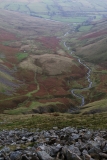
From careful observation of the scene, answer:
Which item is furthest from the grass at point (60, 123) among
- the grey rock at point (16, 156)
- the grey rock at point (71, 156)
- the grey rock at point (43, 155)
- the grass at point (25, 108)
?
the grass at point (25, 108)

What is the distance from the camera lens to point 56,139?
23891mm

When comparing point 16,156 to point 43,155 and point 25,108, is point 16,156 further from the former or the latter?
point 25,108

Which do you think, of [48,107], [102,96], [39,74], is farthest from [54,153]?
[39,74]

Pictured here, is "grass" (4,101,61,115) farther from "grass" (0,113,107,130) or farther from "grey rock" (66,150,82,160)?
"grey rock" (66,150,82,160)

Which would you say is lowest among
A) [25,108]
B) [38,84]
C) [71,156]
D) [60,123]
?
[71,156]

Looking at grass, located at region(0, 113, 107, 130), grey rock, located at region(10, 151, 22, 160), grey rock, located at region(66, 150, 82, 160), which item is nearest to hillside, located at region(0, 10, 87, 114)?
grass, located at region(0, 113, 107, 130)

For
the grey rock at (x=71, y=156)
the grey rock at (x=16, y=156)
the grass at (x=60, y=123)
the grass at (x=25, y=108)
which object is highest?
the grass at (x=25, y=108)

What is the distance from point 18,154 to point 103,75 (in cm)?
16473

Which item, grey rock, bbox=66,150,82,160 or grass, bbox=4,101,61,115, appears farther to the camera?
grass, bbox=4,101,61,115

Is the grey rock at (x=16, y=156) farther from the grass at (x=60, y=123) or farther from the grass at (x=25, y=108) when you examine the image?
the grass at (x=25, y=108)

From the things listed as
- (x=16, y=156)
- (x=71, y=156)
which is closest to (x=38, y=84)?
(x=16, y=156)

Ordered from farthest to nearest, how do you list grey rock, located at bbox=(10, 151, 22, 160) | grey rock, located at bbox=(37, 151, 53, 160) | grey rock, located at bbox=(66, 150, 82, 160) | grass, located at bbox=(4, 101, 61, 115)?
grass, located at bbox=(4, 101, 61, 115), grey rock, located at bbox=(10, 151, 22, 160), grey rock, located at bbox=(37, 151, 53, 160), grey rock, located at bbox=(66, 150, 82, 160)

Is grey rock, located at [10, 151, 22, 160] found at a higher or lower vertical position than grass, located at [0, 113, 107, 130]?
lower

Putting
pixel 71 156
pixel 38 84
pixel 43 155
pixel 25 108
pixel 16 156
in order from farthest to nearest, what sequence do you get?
pixel 38 84 → pixel 25 108 → pixel 16 156 → pixel 43 155 → pixel 71 156
